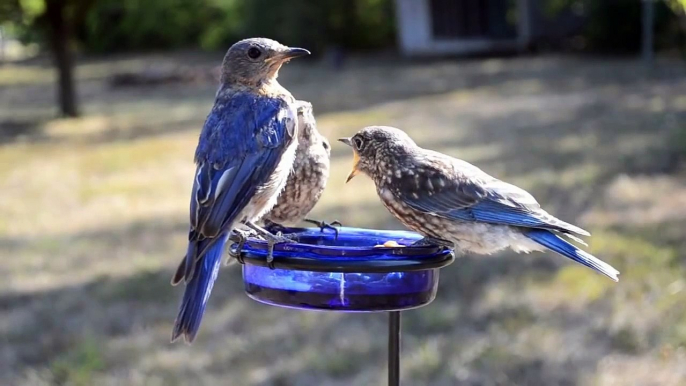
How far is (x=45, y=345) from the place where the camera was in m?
6.00

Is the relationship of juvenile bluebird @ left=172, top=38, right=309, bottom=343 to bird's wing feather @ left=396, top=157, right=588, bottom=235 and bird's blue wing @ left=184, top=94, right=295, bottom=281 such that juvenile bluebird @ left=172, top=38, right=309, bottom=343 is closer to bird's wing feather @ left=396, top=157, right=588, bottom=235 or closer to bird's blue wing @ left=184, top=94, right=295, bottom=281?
bird's blue wing @ left=184, top=94, right=295, bottom=281

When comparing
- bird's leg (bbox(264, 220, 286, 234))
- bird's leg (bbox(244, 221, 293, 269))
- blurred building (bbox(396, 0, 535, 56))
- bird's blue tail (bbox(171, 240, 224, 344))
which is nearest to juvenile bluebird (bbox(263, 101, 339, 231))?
bird's leg (bbox(264, 220, 286, 234))

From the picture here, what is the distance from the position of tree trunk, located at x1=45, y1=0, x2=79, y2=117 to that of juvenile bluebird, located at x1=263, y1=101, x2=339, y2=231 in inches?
548

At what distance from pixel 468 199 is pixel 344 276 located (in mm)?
865

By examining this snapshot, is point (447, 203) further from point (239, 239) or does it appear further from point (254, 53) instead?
point (254, 53)

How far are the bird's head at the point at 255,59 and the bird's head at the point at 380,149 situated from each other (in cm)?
38

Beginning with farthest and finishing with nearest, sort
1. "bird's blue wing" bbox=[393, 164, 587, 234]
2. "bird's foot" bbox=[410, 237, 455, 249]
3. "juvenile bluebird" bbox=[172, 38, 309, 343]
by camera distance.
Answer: "bird's blue wing" bbox=[393, 164, 587, 234]
"bird's foot" bbox=[410, 237, 455, 249]
"juvenile bluebird" bbox=[172, 38, 309, 343]

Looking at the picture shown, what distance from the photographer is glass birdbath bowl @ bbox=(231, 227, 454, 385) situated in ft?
8.14

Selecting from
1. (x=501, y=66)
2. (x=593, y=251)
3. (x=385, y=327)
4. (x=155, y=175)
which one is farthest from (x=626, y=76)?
(x=385, y=327)

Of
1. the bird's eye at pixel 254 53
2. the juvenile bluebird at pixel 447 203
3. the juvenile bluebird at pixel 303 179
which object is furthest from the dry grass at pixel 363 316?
the bird's eye at pixel 254 53

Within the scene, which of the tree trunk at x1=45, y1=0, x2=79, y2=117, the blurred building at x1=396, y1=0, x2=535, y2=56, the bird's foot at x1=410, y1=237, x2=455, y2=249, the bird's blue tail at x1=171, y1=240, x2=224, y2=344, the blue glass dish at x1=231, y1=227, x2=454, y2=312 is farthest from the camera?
the blurred building at x1=396, y1=0, x2=535, y2=56

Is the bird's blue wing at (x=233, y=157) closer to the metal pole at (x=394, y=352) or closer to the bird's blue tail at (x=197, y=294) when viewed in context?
the bird's blue tail at (x=197, y=294)

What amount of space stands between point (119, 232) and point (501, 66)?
52.3ft

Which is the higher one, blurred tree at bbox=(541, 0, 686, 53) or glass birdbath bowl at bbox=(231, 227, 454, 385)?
glass birdbath bowl at bbox=(231, 227, 454, 385)
